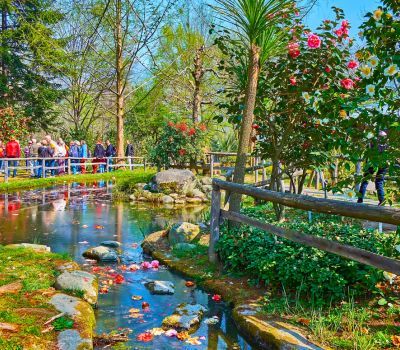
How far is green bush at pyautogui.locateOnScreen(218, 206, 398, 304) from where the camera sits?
4.12 meters

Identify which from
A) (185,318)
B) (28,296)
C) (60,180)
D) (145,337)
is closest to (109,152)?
(60,180)

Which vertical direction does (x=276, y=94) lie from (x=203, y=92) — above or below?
below

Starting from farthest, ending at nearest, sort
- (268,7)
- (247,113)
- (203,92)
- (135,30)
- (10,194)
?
(203,92) → (135,30) → (10,194) → (247,113) → (268,7)

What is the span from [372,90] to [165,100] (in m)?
31.0

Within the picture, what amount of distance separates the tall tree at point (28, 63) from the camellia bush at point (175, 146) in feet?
39.8

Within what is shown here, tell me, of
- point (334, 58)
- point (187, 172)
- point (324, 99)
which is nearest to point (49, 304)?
point (324, 99)

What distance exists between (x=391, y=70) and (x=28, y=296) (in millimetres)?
3589

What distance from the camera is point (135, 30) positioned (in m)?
24.5

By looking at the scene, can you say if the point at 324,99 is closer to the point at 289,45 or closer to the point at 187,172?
the point at 289,45

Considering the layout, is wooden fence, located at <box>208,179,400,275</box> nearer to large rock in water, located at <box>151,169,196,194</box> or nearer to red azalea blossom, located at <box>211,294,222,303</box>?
red azalea blossom, located at <box>211,294,222,303</box>

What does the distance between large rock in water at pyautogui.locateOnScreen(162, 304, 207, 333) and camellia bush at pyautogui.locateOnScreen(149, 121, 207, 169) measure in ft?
44.3

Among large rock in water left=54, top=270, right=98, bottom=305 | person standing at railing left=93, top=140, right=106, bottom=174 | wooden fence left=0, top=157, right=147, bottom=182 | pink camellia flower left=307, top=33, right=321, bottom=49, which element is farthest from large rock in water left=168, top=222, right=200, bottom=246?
person standing at railing left=93, top=140, right=106, bottom=174

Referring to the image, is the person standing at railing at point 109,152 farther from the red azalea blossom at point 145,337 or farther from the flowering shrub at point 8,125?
the red azalea blossom at point 145,337

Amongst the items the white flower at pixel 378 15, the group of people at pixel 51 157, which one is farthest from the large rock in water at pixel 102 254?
the group of people at pixel 51 157
